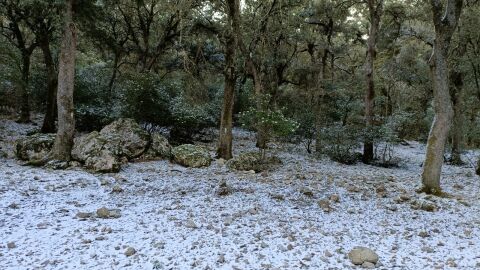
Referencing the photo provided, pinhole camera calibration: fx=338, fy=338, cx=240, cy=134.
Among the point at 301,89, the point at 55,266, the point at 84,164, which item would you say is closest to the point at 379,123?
the point at 301,89

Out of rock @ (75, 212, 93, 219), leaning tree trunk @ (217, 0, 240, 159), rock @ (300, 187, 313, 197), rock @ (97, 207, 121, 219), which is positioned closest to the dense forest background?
leaning tree trunk @ (217, 0, 240, 159)

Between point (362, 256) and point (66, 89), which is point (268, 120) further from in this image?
point (362, 256)

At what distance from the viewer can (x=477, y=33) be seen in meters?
11.5

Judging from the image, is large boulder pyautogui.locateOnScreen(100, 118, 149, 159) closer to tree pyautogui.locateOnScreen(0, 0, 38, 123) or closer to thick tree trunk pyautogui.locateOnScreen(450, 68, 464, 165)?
tree pyautogui.locateOnScreen(0, 0, 38, 123)

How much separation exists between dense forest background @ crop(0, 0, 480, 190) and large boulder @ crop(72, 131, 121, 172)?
9.19ft

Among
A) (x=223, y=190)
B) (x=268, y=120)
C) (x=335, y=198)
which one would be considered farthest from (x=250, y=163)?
(x=335, y=198)

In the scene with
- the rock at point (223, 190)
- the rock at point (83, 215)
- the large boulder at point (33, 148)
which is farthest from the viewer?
the large boulder at point (33, 148)

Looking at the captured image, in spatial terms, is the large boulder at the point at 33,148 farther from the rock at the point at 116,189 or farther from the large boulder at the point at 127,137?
the rock at the point at 116,189

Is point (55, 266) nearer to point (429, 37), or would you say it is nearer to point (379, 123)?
point (379, 123)

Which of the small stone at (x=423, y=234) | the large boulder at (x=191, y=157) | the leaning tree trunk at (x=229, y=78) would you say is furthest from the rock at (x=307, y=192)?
the leaning tree trunk at (x=229, y=78)

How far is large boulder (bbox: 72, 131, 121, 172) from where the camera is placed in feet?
26.1

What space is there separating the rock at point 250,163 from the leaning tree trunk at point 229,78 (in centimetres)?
90

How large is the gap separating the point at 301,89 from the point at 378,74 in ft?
16.0

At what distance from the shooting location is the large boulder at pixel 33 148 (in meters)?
8.54
